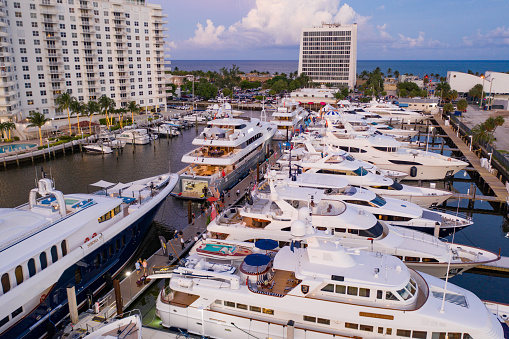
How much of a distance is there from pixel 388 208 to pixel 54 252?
1779 cm

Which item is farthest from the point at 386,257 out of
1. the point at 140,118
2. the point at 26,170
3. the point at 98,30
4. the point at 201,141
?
the point at 98,30

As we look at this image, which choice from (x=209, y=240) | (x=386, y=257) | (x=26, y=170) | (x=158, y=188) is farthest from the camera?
(x=26, y=170)

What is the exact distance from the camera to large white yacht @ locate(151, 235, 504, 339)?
13.4 meters

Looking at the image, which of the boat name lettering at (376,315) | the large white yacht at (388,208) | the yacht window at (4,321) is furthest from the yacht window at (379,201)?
the yacht window at (4,321)

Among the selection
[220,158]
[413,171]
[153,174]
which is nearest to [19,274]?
[220,158]

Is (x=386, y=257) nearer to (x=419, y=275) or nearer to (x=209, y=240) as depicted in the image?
(x=419, y=275)

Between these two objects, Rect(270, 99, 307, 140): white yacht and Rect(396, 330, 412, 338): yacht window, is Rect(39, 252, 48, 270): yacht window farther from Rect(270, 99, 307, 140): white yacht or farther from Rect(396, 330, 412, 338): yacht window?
Rect(270, 99, 307, 140): white yacht

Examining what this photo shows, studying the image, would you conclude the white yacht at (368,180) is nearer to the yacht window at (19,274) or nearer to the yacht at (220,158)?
the yacht at (220,158)

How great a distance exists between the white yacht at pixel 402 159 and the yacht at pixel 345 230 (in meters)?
17.2

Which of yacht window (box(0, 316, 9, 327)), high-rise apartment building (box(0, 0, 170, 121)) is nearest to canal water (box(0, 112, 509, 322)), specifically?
yacht window (box(0, 316, 9, 327))

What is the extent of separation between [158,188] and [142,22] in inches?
2337

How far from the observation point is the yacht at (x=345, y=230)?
62.0 feet

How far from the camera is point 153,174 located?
132 feet

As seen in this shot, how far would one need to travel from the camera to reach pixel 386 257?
1545 centimetres
